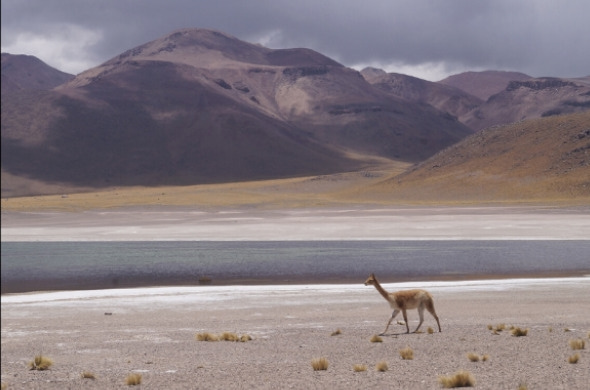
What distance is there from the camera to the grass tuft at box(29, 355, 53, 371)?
12.0 m

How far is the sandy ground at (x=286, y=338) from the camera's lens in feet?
37.6

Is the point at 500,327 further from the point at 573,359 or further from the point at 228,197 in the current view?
the point at 228,197

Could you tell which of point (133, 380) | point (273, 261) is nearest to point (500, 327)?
point (133, 380)

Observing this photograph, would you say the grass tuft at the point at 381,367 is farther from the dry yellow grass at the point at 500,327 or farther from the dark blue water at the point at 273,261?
the dark blue water at the point at 273,261

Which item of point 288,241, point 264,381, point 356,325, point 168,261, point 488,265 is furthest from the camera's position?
point 288,241

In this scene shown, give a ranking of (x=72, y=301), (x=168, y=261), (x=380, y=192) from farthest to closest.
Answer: (x=380, y=192)
(x=168, y=261)
(x=72, y=301)

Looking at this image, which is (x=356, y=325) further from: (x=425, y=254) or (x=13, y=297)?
(x=425, y=254)

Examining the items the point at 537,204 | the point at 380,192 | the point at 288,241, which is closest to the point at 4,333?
the point at 288,241

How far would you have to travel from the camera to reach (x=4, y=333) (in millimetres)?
16031

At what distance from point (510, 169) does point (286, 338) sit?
90.2 meters

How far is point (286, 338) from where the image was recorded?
50.6 ft

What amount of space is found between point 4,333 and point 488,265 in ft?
70.4

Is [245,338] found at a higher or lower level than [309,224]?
lower

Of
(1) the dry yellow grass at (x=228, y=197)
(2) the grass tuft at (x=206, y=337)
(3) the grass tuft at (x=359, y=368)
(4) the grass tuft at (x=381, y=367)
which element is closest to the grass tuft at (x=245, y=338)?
(2) the grass tuft at (x=206, y=337)
